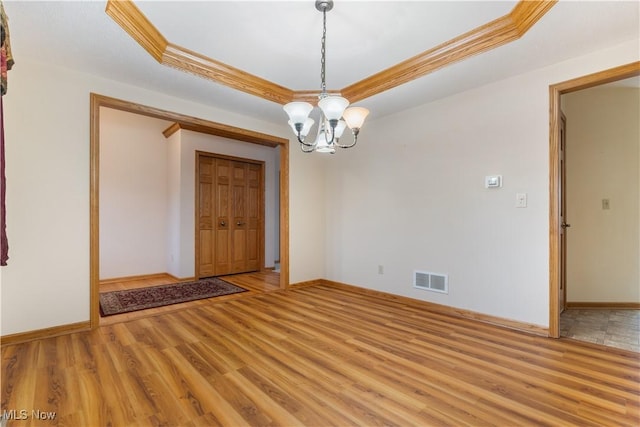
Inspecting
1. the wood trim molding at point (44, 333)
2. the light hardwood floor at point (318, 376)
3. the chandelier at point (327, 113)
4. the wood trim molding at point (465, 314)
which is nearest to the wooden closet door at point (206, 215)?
the light hardwood floor at point (318, 376)

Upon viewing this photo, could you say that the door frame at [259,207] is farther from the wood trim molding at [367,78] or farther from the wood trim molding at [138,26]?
the wood trim molding at [138,26]

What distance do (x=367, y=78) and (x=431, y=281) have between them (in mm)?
2378

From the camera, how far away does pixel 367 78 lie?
315 cm

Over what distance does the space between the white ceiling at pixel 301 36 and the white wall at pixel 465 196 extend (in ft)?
1.02

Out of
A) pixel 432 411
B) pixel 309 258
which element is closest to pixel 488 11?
pixel 432 411

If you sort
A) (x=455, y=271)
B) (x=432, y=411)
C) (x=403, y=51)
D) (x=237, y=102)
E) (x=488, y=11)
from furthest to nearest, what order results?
(x=237, y=102) < (x=455, y=271) < (x=403, y=51) < (x=488, y=11) < (x=432, y=411)

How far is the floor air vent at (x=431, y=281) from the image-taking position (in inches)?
A: 134

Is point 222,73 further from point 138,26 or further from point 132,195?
point 132,195

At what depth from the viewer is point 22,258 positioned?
2.54m

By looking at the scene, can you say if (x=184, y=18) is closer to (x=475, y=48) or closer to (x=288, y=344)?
(x=475, y=48)

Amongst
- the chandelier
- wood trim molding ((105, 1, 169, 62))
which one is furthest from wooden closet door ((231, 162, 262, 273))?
the chandelier

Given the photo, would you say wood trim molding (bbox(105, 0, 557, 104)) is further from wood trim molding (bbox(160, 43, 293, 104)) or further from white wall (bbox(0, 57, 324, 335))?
white wall (bbox(0, 57, 324, 335))

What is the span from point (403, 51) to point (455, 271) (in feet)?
7.54

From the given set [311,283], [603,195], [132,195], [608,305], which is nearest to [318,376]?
[311,283]
